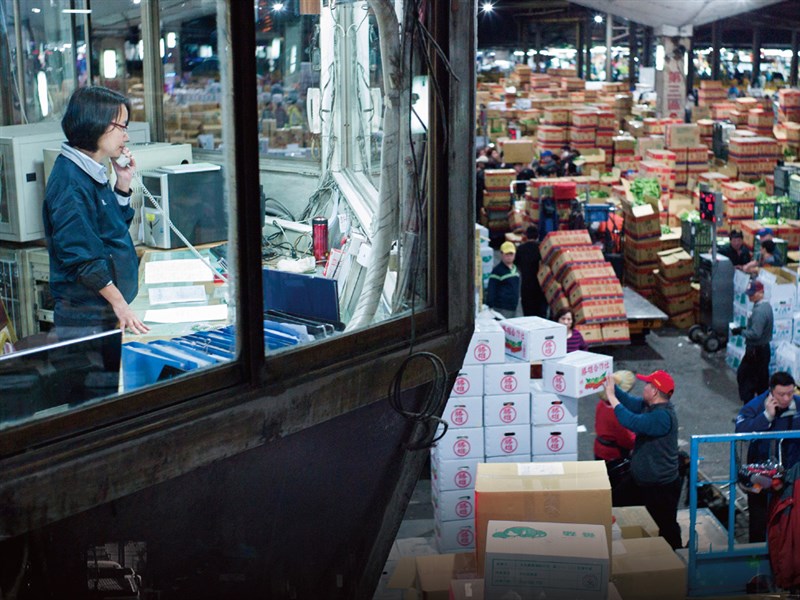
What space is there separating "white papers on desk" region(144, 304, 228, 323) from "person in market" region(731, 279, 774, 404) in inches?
321

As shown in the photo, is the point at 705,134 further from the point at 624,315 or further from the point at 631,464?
the point at 631,464

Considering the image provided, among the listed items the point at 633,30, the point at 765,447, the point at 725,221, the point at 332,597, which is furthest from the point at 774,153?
the point at 633,30

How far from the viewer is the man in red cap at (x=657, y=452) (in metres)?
7.42

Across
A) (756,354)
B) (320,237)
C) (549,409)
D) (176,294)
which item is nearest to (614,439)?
(549,409)

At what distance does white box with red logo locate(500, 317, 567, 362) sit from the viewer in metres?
8.41

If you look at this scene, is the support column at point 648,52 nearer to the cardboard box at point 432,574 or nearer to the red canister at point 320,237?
the cardboard box at point 432,574

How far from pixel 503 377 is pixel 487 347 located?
0.27 m

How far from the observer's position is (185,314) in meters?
3.70

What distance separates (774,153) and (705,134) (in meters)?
4.82

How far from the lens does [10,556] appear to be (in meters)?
2.62

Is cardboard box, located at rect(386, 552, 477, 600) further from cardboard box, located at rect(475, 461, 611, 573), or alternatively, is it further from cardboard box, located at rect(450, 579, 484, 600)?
cardboard box, located at rect(450, 579, 484, 600)

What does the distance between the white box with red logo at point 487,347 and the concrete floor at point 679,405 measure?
4.48 ft

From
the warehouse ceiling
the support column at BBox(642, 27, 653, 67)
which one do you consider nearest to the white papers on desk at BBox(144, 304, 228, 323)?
the warehouse ceiling

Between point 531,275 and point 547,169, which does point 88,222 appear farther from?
point 547,169
